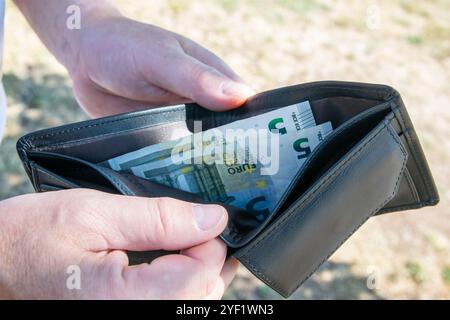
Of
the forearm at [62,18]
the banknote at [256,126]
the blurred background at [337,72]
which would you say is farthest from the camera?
the blurred background at [337,72]

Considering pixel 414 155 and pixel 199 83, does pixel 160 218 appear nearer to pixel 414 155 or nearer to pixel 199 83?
pixel 199 83

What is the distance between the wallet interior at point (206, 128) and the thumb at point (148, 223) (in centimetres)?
11

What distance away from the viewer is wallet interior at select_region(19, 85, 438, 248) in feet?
4.23

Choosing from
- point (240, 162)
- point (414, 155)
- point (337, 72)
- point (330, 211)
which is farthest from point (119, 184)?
point (337, 72)

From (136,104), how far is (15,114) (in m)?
1.92

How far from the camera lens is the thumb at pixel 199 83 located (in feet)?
4.93

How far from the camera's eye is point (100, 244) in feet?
3.80

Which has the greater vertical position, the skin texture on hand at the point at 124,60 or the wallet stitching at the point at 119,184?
the skin texture on hand at the point at 124,60

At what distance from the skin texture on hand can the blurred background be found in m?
1.38

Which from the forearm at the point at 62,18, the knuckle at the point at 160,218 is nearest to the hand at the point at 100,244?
the knuckle at the point at 160,218

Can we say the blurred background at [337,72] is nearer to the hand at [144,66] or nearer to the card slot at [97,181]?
the hand at [144,66]

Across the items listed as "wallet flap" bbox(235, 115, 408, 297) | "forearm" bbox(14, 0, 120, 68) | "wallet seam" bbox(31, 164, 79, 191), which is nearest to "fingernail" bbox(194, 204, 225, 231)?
"wallet flap" bbox(235, 115, 408, 297)

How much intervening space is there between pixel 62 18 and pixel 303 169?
98cm

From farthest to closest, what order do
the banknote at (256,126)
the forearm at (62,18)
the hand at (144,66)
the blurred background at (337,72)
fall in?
the blurred background at (337,72) < the forearm at (62,18) < the hand at (144,66) < the banknote at (256,126)
